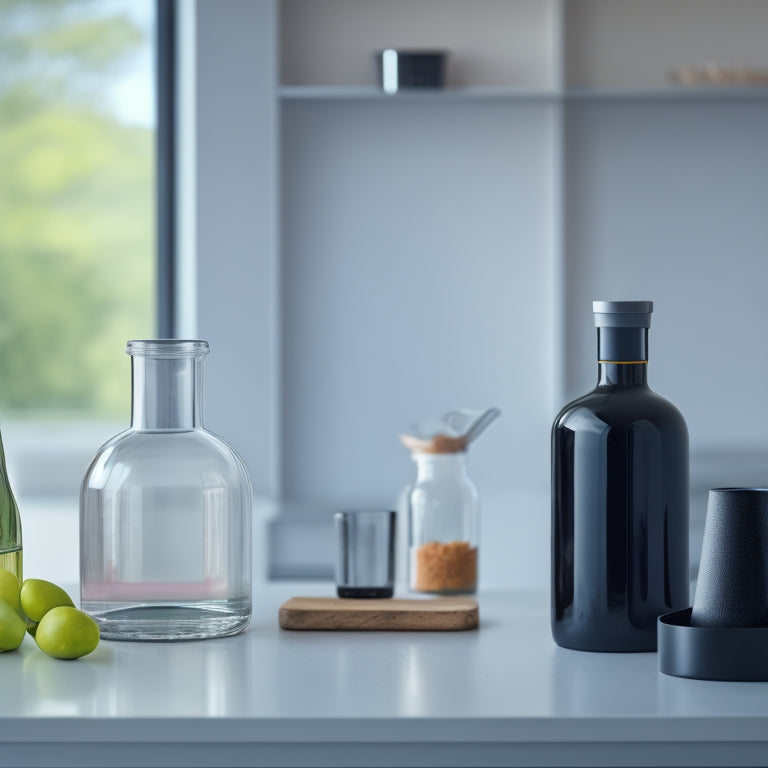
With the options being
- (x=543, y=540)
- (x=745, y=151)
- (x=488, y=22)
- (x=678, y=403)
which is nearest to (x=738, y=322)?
(x=678, y=403)

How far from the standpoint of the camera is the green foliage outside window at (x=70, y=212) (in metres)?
3.57

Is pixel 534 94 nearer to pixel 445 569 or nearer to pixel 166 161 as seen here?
pixel 166 161

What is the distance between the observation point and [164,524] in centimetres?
99

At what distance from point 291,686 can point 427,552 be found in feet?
1.54

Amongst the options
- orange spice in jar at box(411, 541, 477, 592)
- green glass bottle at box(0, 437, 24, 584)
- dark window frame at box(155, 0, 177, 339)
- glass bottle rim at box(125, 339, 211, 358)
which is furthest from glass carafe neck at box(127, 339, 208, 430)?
dark window frame at box(155, 0, 177, 339)

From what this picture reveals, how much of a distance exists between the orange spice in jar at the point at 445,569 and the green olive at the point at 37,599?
0.43m

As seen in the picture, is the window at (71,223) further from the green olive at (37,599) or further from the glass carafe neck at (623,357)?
the glass carafe neck at (623,357)

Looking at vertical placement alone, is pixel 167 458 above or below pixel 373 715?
above

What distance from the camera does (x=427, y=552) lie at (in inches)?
50.3

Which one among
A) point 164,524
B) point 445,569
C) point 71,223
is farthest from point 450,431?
point 71,223

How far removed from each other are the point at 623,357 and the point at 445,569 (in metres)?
0.40

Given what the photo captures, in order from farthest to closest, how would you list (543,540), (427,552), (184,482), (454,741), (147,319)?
(147,319) < (543,540) < (427,552) < (184,482) < (454,741)

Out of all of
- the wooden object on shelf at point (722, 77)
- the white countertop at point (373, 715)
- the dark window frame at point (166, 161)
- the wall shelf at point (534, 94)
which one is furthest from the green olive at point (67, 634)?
the wooden object on shelf at point (722, 77)

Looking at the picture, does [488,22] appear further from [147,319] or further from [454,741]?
[454,741]
